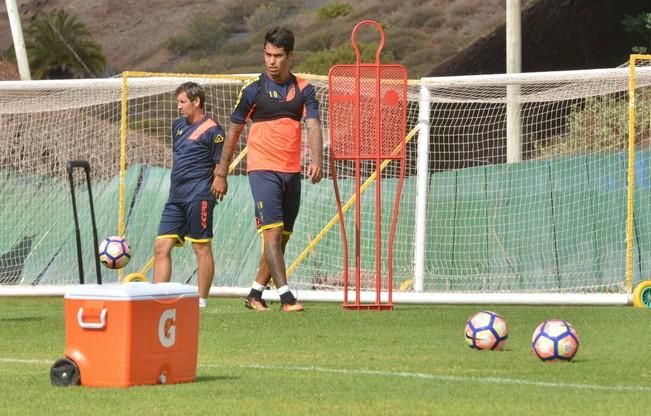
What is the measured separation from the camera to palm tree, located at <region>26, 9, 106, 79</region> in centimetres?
6397

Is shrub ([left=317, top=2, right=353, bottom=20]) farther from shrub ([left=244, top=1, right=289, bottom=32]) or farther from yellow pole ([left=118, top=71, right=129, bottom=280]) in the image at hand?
yellow pole ([left=118, top=71, right=129, bottom=280])

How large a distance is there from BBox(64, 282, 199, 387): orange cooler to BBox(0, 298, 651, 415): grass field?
0.12m

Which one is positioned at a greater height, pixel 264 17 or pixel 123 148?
pixel 264 17

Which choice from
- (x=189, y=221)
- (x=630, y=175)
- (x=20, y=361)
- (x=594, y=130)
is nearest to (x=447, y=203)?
(x=594, y=130)

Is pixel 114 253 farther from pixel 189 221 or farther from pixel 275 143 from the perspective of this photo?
pixel 275 143

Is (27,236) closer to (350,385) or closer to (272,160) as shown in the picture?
(272,160)

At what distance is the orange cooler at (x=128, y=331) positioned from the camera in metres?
7.72

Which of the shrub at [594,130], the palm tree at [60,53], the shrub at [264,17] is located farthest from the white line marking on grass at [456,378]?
the shrub at [264,17]

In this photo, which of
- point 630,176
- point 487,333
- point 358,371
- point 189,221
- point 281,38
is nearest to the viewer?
point 358,371

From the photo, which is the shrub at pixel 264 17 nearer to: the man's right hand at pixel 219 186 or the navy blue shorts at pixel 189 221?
the navy blue shorts at pixel 189 221

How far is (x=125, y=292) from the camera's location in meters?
7.71

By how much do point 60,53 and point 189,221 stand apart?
52.4 m

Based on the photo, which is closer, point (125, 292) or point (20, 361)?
point (125, 292)

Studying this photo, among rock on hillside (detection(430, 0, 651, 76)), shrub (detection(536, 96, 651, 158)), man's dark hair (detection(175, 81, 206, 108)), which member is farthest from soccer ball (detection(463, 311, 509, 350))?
rock on hillside (detection(430, 0, 651, 76))
